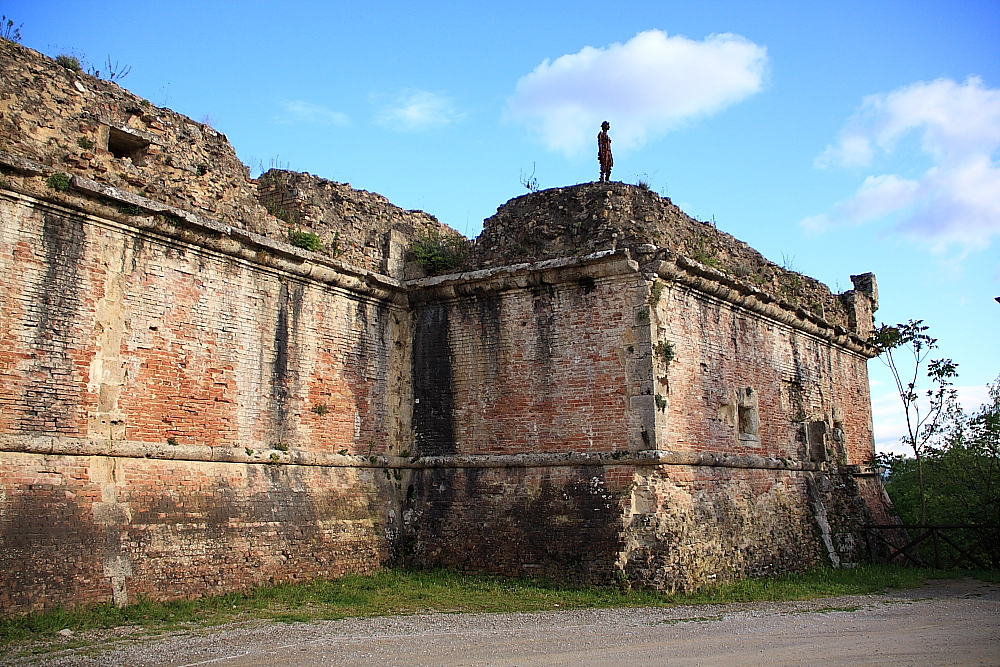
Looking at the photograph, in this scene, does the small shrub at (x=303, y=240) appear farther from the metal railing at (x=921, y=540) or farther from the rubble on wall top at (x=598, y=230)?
the metal railing at (x=921, y=540)

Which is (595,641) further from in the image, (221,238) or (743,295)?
(743,295)

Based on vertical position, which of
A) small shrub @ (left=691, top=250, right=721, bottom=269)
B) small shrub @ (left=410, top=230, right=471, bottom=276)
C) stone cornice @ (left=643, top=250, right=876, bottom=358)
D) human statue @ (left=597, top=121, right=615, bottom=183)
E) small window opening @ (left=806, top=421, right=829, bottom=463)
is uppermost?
human statue @ (left=597, top=121, right=615, bottom=183)

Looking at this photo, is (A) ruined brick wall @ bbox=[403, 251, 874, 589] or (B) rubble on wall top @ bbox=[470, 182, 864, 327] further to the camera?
(B) rubble on wall top @ bbox=[470, 182, 864, 327]

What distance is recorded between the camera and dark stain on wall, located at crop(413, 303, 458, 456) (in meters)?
12.8

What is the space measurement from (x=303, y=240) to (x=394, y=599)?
5.06 meters

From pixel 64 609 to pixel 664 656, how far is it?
5752 millimetres

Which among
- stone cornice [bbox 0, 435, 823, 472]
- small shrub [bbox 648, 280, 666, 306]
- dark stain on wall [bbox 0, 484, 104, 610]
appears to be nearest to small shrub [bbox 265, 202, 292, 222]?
stone cornice [bbox 0, 435, 823, 472]

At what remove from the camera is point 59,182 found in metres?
8.93

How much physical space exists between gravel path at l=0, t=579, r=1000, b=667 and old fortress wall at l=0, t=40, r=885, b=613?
1.47 metres

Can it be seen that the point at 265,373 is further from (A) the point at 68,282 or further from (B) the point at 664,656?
(B) the point at 664,656

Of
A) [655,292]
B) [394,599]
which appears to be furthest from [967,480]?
[394,599]

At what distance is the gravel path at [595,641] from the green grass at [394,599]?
1.39 ft

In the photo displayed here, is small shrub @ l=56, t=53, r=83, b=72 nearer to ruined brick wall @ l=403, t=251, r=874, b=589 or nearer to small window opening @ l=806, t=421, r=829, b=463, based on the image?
ruined brick wall @ l=403, t=251, r=874, b=589

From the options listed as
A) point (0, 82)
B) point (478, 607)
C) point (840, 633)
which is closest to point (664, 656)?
point (840, 633)
